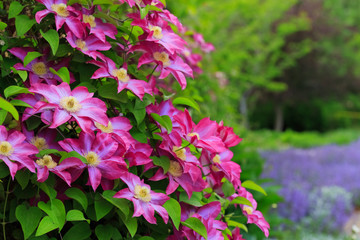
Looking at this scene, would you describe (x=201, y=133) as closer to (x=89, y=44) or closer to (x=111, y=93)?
(x=111, y=93)

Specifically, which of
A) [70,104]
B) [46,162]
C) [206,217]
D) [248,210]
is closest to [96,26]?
[70,104]

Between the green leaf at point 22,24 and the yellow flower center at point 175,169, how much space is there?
48 centimetres

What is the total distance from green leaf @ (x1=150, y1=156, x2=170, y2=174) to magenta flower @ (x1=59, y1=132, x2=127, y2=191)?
0.10m

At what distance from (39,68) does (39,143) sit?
0.19 metres

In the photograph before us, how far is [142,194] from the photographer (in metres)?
0.93

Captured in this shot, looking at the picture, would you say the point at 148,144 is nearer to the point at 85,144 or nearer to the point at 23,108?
the point at 85,144

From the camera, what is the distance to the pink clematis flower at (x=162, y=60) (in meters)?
1.05

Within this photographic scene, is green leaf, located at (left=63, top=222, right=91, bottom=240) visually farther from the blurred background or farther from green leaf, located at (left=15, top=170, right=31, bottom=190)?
the blurred background

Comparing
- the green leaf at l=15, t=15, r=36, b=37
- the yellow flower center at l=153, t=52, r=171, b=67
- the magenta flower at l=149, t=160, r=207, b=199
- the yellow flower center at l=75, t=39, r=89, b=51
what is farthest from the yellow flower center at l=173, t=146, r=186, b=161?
the green leaf at l=15, t=15, r=36, b=37

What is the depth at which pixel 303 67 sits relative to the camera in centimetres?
1739

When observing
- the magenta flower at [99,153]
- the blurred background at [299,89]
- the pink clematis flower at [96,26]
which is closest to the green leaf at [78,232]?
the magenta flower at [99,153]

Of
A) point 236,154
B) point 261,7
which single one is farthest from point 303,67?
point 236,154

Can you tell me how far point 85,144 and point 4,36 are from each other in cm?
37

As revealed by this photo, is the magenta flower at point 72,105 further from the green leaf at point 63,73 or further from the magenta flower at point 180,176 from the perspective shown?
the magenta flower at point 180,176
